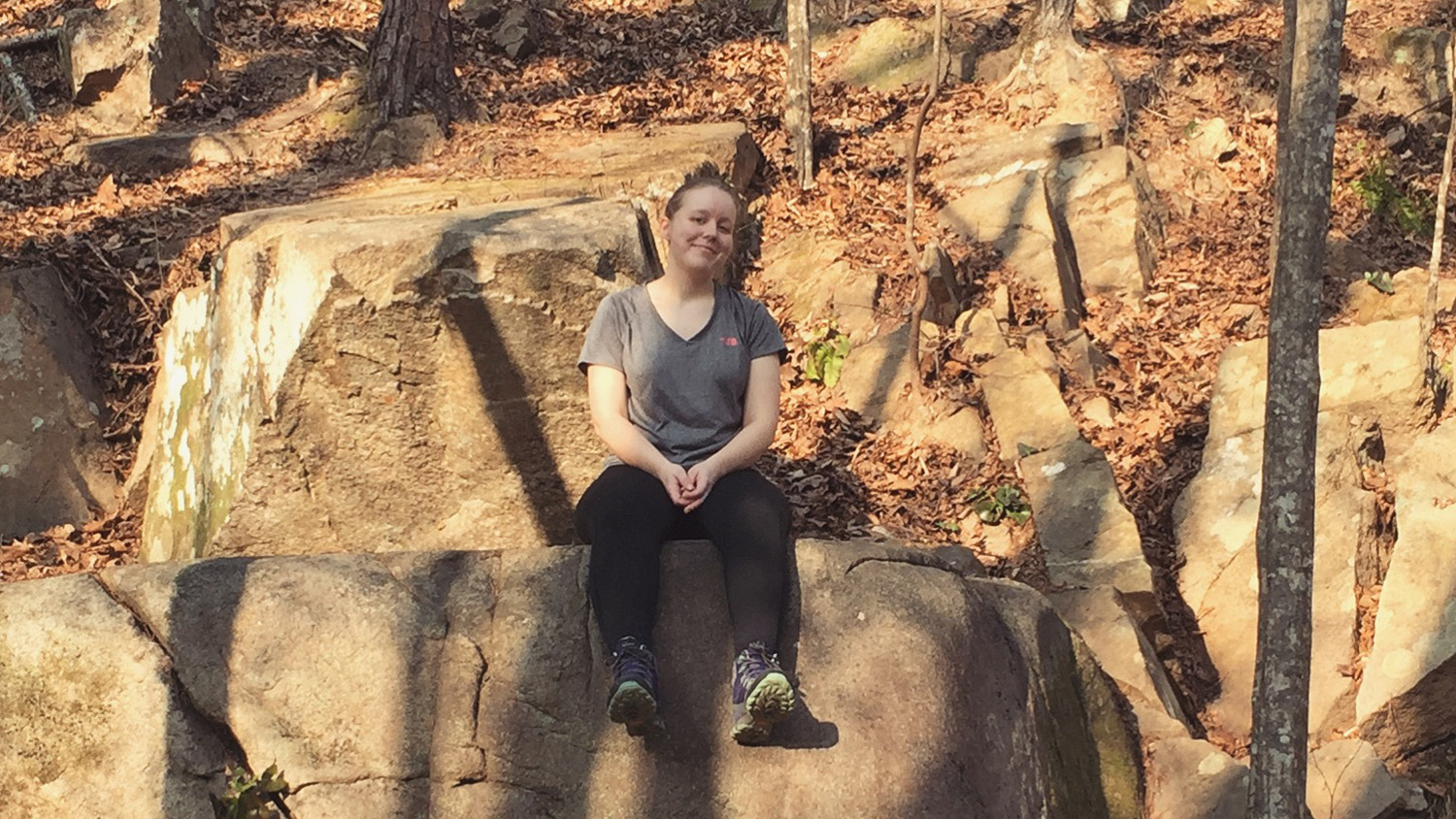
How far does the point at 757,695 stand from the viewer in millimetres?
4375

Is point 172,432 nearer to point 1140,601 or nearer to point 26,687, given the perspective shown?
point 26,687

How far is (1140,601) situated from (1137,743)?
3.93 feet

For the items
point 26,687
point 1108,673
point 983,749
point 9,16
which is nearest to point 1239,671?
point 1108,673

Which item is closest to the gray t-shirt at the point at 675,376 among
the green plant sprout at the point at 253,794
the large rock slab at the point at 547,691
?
the large rock slab at the point at 547,691

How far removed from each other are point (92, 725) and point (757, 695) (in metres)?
2.18

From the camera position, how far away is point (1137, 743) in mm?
5988

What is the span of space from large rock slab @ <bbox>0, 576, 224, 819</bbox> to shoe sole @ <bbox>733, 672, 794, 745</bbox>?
1.77 meters

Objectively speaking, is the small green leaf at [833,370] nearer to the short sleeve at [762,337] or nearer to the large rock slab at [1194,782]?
the large rock slab at [1194,782]

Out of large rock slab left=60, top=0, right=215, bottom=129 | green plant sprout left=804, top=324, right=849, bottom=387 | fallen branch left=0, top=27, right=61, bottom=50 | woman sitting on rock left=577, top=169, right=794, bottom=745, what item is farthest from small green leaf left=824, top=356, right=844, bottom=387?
fallen branch left=0, top=27, right=61, bottom=50

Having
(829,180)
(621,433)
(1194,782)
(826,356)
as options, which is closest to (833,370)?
(826,356)

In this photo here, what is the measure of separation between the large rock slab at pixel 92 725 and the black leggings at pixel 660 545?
141cm

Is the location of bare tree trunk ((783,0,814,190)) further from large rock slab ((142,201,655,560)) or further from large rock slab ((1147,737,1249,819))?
large rock slab ((1147,737,1249,819))

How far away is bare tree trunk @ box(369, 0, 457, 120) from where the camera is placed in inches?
421

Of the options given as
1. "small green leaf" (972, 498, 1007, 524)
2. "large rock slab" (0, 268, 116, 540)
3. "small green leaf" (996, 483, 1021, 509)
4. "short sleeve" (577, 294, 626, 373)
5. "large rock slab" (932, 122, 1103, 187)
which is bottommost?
"short sleeve" (577, 294, 626, 373)
